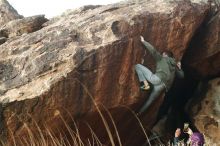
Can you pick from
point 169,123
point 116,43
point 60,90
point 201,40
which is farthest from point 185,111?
point 60,90

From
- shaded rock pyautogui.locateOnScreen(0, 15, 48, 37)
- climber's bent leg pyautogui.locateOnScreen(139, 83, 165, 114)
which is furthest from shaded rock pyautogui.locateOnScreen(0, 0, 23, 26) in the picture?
climber's bent leg pyautogui.locateOnScreen(139, 83, 165, 114)

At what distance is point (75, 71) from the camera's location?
785cm

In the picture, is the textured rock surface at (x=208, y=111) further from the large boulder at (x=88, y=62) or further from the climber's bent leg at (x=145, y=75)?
the climber's bent leg at (x=145, y=75)

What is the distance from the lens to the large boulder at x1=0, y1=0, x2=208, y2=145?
25.2 ft

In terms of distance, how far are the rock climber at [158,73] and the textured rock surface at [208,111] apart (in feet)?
4.94

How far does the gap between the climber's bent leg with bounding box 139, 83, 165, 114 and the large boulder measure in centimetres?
29

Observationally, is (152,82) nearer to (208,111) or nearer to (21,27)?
(208,111)

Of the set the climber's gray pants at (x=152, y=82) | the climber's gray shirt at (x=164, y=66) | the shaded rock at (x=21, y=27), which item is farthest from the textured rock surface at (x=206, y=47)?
the shaded rock at (x=21, y=27)

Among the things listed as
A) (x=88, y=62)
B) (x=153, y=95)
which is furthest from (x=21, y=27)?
(x=153, y=95)

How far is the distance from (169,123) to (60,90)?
175 inches

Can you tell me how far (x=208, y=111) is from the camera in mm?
10859

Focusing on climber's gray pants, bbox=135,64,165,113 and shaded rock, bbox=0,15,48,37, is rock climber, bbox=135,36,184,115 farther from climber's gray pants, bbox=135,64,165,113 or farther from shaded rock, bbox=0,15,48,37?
shaded rock, bbox=0,15,48,37

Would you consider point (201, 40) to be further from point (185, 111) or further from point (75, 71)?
point (75, 71)

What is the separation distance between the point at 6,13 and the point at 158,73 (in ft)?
14.4
